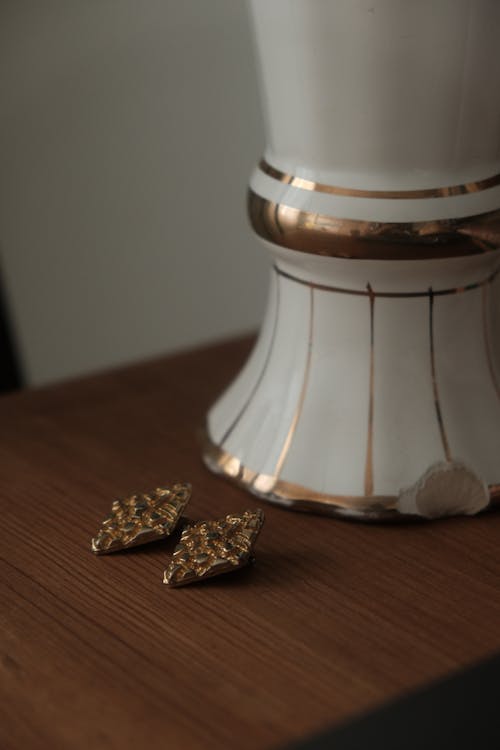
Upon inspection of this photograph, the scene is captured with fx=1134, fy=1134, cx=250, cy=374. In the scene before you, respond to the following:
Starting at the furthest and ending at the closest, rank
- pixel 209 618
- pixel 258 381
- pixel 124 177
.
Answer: pixel 124 177, pixel 258 381, pixel 209 618

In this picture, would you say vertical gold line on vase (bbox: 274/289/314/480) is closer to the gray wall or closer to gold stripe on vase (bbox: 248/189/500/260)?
gold stripe on vase (bbox: 248/189/500/260)

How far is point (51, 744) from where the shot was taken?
37cm

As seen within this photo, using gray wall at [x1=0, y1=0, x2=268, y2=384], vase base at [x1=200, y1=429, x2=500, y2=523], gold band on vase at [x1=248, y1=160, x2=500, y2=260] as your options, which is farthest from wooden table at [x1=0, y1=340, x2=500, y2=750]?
gray wall at [x1=0, y1=0, x2=268, y2=384]

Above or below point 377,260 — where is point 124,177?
below

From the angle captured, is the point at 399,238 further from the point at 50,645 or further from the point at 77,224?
the point at 77,224

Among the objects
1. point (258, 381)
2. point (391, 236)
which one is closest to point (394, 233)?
point (391, 236)

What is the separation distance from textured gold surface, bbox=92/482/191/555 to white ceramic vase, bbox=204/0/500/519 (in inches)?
1.7

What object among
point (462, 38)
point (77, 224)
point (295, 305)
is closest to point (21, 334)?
point (77, 224)

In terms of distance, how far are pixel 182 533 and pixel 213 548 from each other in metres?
0.02

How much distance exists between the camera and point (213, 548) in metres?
0.47

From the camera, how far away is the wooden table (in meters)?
0.39

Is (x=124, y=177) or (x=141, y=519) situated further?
(x=124, y=177)

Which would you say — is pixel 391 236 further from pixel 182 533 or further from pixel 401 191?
pixel 182 533

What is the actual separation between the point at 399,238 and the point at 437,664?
169mm
